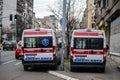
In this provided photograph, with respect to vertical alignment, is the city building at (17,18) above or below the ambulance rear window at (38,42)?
above

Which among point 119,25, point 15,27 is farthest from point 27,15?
point 119,25

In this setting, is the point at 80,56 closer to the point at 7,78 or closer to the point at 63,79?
the point at 63,79

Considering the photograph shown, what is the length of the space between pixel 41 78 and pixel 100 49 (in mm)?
4789

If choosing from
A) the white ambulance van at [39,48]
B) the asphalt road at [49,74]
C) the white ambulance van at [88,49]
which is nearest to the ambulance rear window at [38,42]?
the white ambulance van at [39,48]

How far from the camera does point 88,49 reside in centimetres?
2192

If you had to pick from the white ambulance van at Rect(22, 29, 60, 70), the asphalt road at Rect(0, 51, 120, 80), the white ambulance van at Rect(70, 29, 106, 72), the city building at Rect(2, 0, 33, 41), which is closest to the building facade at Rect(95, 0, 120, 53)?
the white ambulance van at Rect(70, 29, 106, 72)

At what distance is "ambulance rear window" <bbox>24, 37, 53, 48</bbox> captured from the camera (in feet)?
73.3

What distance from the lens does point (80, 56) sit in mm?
21812

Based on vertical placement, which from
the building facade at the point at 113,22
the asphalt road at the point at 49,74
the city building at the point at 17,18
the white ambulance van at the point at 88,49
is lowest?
the asphalt road at the point at 49,74

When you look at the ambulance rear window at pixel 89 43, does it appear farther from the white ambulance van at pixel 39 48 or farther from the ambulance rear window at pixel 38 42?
the ambulance rear window at pixel 38 42

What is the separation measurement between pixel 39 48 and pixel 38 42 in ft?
1.32

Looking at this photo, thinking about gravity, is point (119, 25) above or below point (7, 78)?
above

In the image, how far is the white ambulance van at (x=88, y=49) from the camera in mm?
21781

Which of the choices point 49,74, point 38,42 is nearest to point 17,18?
point 38,42
